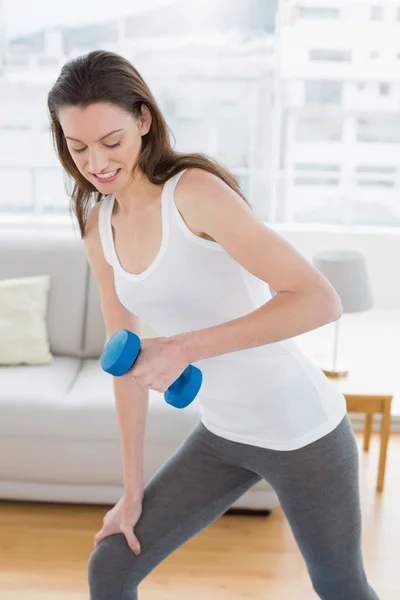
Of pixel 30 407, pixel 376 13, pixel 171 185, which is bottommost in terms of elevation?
pixel 30 407

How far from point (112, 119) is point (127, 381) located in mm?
517

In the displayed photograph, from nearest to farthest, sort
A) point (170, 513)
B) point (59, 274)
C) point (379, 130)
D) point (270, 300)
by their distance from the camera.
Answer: point (270, 300)
point (170, 513)
point (59, 274)
point (379, 130)

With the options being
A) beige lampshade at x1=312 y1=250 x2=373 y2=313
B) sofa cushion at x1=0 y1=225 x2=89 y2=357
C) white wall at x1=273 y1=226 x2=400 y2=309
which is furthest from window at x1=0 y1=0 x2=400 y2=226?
beige lampshade at x1=312 y1=250 x2=373 y2=313

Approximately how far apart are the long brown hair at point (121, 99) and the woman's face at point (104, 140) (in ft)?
0.05

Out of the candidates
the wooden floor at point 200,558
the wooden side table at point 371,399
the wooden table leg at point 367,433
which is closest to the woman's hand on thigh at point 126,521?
the wooden floor at point 200,558

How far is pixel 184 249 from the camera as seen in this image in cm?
116

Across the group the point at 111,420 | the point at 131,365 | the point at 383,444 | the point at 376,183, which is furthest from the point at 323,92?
the point at 131,365

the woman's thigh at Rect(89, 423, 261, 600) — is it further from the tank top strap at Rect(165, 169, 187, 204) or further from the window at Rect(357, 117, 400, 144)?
the window at Rect(357, 117, 400, 144)

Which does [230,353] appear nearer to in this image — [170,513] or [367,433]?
[170,513]

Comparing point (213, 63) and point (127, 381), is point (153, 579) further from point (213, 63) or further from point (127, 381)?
point (213, 63)

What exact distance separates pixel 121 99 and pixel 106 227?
266mm

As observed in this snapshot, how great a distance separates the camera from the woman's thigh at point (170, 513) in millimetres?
1289

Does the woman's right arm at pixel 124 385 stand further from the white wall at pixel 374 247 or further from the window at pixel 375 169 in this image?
the window at pixel 375 169

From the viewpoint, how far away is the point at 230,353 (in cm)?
124
